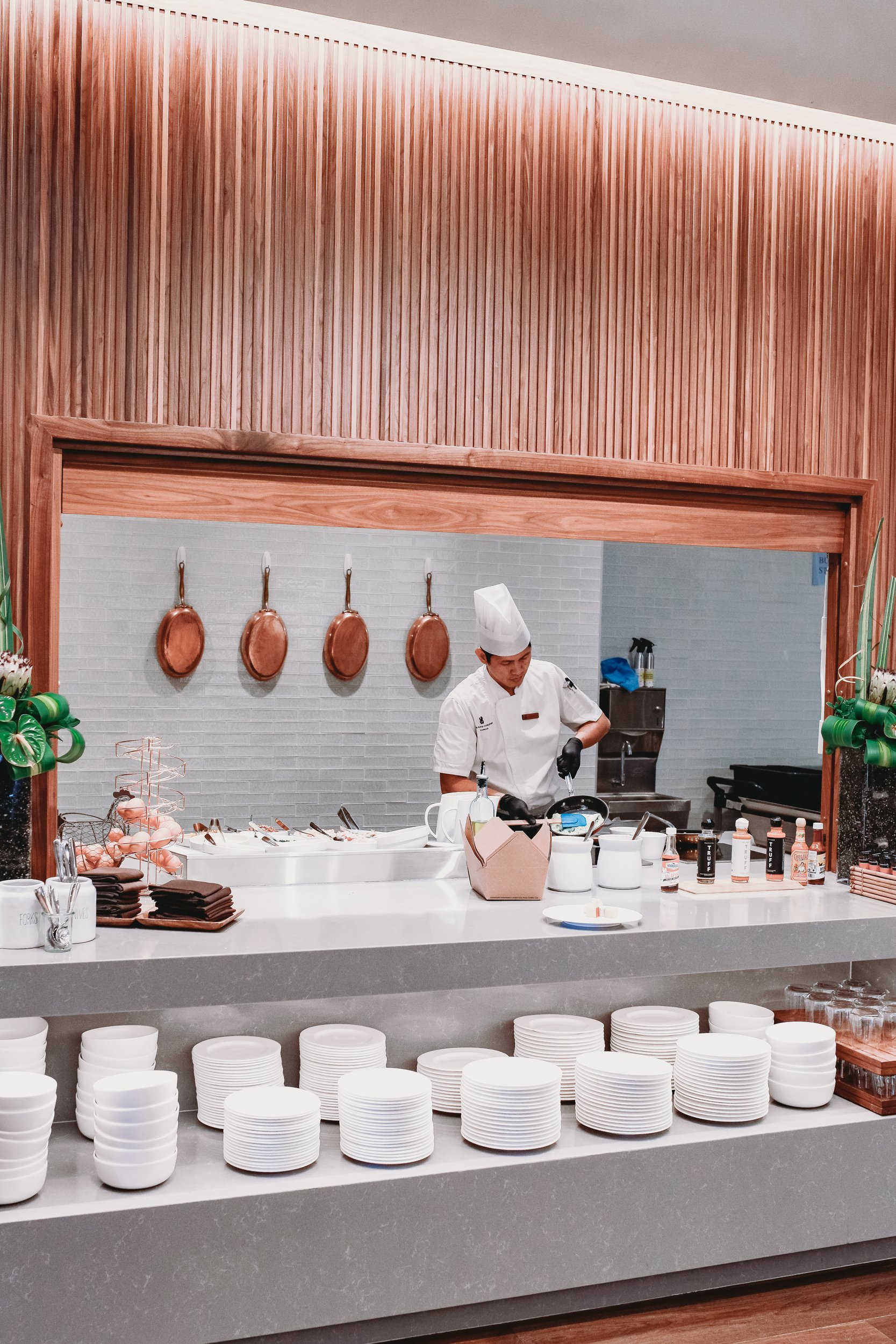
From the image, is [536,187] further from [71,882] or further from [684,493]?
[71,882]

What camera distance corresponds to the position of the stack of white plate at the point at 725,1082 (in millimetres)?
2812

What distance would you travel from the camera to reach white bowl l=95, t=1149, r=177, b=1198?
2.35m

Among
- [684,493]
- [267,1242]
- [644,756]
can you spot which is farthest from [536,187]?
[267,1242]

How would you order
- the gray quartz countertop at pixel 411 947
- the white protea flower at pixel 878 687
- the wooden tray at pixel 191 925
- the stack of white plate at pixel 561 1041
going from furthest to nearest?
the white protea flower at pixel 878 687 → the stack of white plate at pixel 561 1041 → the wooden tray at pixel 191 925 → the gray quartz countertop at pixel 411 947

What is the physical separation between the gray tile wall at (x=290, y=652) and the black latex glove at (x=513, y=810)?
246 millimetres

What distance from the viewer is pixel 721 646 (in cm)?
385

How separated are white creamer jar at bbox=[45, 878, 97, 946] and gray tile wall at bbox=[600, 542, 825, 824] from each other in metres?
1.83

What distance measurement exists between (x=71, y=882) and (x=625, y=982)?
1.51m

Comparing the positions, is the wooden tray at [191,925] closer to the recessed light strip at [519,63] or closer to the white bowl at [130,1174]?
the white bowl at [130,1174]

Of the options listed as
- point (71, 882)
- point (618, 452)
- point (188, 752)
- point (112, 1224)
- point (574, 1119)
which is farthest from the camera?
point (618, 452)

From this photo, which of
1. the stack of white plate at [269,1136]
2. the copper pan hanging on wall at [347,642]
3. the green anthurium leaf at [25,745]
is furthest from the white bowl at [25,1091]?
the copper pan hanging on wall at [347,642]

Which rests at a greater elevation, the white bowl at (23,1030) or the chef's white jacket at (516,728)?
the chef's white jacket at (516,728)

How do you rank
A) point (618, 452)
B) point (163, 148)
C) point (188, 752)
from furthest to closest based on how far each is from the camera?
1. point (618, 452)
2. point (188, 752)
3. point (163, 148)

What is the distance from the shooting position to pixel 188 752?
3.38 meters
